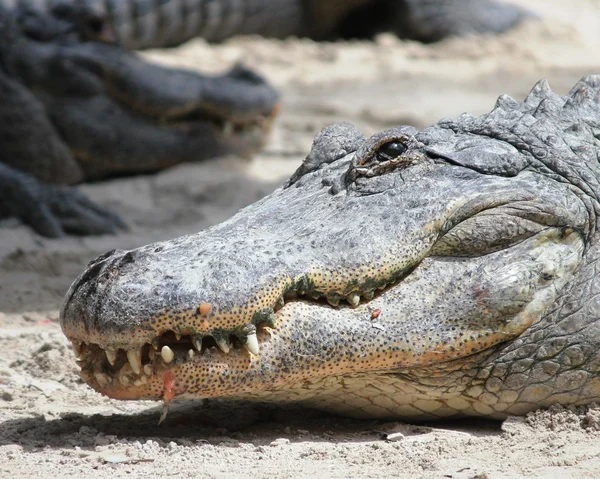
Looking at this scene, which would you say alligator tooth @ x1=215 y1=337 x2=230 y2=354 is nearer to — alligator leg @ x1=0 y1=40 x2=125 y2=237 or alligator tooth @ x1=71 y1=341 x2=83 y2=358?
alligator tooth @ x1=71 y1=341 x2=83 y2=358

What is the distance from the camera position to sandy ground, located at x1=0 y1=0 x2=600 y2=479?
2.81m

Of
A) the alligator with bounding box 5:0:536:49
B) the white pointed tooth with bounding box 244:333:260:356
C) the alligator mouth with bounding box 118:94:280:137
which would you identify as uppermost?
the white pointed tooth with bounding box 244:333:260:356

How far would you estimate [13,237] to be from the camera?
570cm

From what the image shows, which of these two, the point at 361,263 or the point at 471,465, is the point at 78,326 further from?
the point at 471,465

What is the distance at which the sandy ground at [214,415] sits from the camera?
2.81m

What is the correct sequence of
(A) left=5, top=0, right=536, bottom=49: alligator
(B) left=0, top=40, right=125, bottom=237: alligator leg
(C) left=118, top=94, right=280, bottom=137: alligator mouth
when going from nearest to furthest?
(B) left=0, top=40, right=125, bottom=237: alligator leg, (C) left=118, top=94, right=280, bottom=137: alligator mouth, (A) left=5, top=0, right=536, bottom=49: alligator

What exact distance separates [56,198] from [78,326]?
3.36 metres

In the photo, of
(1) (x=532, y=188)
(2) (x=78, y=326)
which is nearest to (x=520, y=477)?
(1) (x=532, y=188)

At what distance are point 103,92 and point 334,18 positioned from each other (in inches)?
179

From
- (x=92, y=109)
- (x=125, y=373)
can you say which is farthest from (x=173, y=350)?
(x=92, y=109)

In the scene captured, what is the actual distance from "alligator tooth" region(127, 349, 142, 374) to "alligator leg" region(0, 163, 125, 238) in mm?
3089

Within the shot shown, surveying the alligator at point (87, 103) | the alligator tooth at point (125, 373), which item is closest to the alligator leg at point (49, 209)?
the alligator at point (87, 103)

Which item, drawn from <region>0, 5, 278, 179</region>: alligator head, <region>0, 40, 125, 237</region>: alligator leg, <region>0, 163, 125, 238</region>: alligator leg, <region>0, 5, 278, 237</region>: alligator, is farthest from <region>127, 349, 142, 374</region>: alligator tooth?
<region>0, 5, 278, 179</region>: alligator head

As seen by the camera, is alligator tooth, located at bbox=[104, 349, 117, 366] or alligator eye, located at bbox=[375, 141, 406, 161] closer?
alligator tooth, located at bbox=[104, 349, 117, 366]
